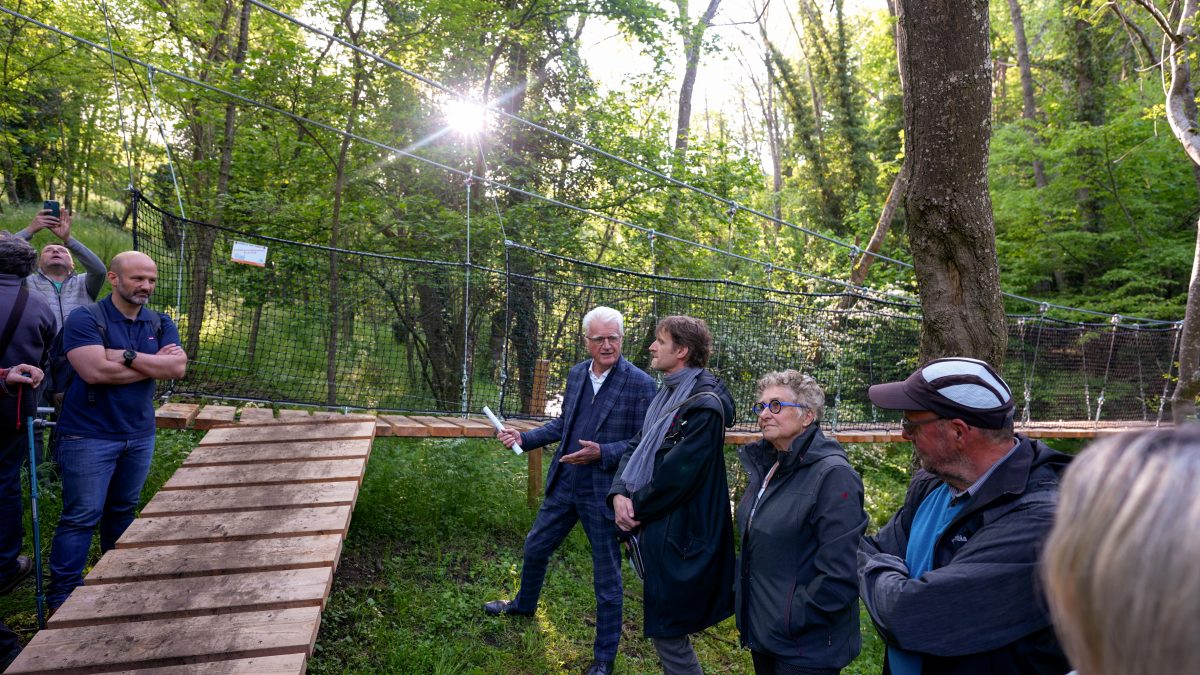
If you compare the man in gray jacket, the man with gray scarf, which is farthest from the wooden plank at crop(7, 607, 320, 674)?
the man in gray jacket

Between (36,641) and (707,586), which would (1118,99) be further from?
(36,641)

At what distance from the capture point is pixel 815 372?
6.64 m

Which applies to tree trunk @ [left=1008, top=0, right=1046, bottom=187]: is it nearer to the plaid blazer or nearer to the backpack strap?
the plaid blazer

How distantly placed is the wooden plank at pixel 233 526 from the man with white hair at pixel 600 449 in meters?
1.13

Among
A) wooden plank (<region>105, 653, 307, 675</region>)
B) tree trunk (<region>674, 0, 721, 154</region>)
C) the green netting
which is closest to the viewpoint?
wooden plank (<region>105, 653, 307, 675</region>)

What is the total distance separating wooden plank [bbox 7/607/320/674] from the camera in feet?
6.88

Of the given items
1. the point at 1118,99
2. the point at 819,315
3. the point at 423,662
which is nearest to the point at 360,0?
the point at 819,315

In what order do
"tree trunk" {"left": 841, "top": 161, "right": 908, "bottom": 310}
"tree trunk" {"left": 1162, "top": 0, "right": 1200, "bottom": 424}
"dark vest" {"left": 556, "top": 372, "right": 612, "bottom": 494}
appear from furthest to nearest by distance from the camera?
"tree trunk" {"left": 841, "top": 161, "right": 908, "bottom": 310}
"tree trunk" {"left": 1162, "top": 0, "right": 1200, "bottom": 424}
"dark vest" {"left": 556, "top": 372, "right": 612, "bottom": 494}

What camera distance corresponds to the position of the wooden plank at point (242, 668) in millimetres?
2084

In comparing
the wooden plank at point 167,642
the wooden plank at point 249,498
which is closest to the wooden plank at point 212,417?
the wooden plank at point 249,498

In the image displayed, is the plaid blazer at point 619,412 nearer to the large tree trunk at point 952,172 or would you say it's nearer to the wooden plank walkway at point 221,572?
the wooden plank walkway at point 221,572

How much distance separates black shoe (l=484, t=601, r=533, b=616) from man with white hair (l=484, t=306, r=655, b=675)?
0.58 m

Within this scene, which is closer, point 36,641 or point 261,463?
point 36,641

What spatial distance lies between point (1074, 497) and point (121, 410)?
3687 millimetres
